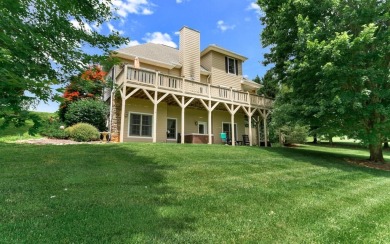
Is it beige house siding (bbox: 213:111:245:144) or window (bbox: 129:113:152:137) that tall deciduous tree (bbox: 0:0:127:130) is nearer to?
window (bbox: 129:113:152:137)

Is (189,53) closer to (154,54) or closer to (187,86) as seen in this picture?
(154,54)

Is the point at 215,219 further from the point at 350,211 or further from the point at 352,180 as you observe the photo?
the point at 352,180

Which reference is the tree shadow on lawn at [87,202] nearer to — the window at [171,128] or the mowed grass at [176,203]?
the mowed grass at [176,203]

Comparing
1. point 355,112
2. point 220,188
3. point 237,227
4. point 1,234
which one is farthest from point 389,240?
point 355,112

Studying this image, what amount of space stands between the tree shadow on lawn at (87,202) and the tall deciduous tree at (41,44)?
1.43 meters

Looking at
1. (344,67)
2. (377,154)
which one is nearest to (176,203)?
(344,67)

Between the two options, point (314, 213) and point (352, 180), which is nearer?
point (314, 213)

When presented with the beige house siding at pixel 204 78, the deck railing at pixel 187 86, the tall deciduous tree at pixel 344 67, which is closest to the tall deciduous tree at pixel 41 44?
the deck railing at pixel 187 86

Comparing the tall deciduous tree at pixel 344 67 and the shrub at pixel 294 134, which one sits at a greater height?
the tall deciduous tree at pixel 344 67

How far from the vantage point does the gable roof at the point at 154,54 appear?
14.8 m

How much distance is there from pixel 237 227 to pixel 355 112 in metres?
9.98

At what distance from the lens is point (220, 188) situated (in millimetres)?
5148

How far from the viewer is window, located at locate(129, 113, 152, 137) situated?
14422mm

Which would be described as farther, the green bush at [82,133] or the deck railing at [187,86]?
the deck railing at [187,86]
